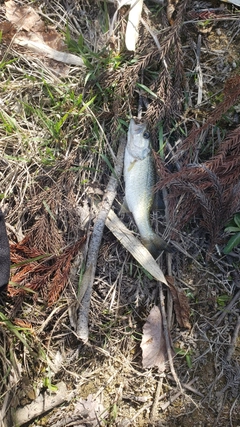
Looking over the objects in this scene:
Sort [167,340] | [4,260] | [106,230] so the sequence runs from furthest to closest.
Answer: [106,230] → [167,340] → [4,260]

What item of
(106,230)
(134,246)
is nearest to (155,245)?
(134,246)

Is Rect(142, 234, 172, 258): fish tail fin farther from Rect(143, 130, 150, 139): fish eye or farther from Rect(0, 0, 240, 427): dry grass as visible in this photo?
Rect(143, 130, 150, 139): fish eye

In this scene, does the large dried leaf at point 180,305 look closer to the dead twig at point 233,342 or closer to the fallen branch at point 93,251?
the dead twig at point 233,342

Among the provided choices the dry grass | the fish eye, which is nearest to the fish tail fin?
the dry grass

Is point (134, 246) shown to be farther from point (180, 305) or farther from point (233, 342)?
point (233, 342)

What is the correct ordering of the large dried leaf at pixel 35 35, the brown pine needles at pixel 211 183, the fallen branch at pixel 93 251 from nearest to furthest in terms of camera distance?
the brown pine needles at pixel 211 183
the fallen branch at pixel 93 251
the large dried leaf at pixel 35 35

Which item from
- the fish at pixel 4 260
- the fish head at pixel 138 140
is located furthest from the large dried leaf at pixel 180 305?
the fish at pixel 4 260

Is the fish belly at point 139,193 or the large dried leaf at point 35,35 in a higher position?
the large dried leaf at point 35,35
